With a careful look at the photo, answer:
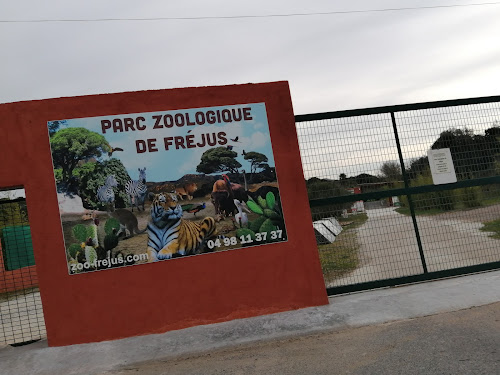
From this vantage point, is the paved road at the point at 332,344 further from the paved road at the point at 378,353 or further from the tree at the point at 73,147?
the tree at the point at 73,147

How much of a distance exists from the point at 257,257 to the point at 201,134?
1.77m

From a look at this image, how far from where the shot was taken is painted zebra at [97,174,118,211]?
6246 mm

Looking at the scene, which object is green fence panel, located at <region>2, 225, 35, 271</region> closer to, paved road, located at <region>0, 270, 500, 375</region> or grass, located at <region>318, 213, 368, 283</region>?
paved road, located at <region>0, 270, 500, 375</region>

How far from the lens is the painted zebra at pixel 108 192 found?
625 centimetres

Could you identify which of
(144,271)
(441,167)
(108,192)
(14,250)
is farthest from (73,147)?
(14,250)

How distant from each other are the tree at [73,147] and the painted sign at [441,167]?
15.3 feet

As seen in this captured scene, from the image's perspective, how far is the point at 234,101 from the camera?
6.64 meters

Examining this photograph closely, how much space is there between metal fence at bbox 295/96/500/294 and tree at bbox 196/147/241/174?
991mm

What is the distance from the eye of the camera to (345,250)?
7.64m

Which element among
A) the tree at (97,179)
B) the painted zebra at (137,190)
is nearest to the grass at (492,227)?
the painted zebra at (137,190)

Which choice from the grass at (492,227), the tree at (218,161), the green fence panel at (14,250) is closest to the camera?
the tree at (218,161)

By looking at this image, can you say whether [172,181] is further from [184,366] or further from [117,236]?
[184,366]

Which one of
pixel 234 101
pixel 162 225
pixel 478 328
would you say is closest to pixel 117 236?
pixel 162 225

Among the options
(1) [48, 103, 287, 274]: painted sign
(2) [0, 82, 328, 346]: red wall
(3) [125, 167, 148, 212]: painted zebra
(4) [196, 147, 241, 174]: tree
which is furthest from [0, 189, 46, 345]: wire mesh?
(4) [196, 147, 241, 174]: tree
